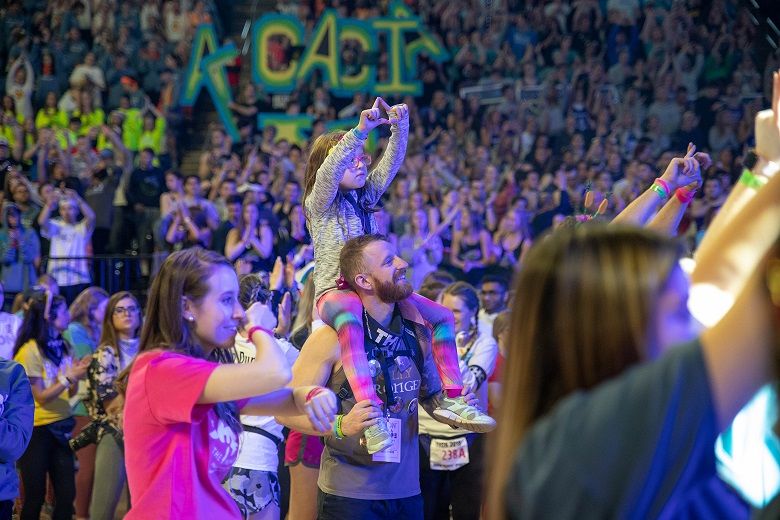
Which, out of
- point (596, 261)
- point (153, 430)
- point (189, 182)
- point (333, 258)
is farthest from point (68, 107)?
point (596, 261)

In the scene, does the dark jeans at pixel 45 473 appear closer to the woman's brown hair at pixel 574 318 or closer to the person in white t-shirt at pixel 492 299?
the person in white t-shirt at pixel 492 299

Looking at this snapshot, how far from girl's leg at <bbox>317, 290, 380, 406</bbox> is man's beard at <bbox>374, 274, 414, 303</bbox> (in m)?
0.11

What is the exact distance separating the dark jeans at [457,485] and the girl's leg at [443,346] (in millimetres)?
1859

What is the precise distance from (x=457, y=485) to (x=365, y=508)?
221 centimetres

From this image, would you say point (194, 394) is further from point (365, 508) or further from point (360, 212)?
point (360, 212)

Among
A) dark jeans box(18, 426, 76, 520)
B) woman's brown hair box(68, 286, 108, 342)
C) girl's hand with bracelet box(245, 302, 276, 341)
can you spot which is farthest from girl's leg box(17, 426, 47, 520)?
girl's hand with bracelet box(245, 302, 276, 341)

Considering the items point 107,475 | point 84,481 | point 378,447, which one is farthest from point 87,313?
point 378,447

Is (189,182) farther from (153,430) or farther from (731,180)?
(153,430)

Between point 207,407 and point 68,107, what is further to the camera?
point 68,107

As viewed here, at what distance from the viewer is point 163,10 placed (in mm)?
16891

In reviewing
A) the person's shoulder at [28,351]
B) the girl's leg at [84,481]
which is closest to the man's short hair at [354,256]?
the person's shoulder at [28,351]

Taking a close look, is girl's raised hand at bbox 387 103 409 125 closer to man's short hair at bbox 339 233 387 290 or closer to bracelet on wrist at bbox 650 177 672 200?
man's short hair at bbox 339 233 387 290

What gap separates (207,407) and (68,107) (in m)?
13.0

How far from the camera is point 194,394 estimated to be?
2.86 metres
